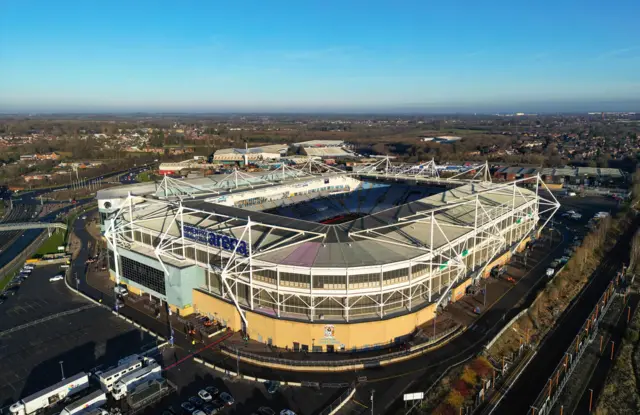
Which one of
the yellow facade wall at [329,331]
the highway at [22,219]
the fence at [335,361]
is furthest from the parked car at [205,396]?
the highway at [22,219]

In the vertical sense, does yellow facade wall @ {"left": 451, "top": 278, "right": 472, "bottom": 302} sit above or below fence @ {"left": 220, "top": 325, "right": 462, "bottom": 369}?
above

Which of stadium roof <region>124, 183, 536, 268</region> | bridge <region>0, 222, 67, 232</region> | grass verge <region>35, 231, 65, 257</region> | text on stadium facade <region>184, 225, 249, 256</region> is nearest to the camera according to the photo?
stadium roof <region>124, 183, 536, 268</region>

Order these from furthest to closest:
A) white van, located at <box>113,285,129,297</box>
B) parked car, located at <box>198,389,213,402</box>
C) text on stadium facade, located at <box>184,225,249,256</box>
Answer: white van, located at <box>113,285,129,297</box> → text on stadium facade, located at <box>184,225,249,256</box> → parked car, located at <box>198,389,213,402</box>

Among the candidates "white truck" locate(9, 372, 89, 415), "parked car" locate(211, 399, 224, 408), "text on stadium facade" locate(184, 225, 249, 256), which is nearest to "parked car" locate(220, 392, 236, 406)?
"parked car" locate(211, 399, 224, 408)

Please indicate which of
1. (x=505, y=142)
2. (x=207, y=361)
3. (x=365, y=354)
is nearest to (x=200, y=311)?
(x=207, y=361)

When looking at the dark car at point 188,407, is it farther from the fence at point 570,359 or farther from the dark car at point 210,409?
the fence at point 570,359

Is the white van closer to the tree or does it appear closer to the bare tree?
the tree

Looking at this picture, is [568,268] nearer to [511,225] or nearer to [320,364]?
[511,225]
